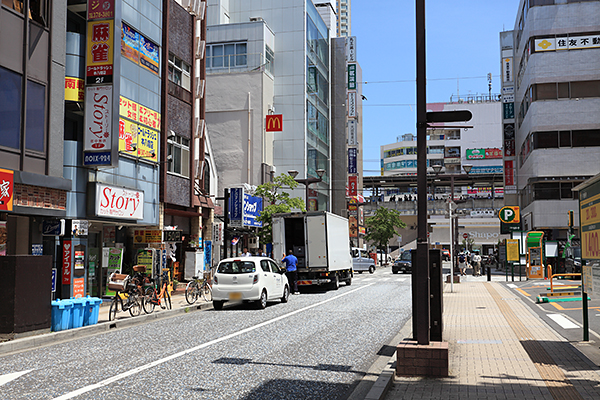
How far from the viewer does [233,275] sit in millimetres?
18312

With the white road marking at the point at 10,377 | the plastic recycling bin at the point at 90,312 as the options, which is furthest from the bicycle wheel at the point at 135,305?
the white road marking at the point at 10,377

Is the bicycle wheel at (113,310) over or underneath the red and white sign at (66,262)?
underneath

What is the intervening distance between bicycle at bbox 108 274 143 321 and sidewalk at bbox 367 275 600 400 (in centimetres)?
805

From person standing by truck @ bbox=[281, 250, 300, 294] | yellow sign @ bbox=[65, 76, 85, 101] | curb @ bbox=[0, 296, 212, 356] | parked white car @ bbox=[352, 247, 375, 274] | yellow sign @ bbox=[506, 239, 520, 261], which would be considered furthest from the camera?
parked white car @ bbox=[352, 247, 375, 274]

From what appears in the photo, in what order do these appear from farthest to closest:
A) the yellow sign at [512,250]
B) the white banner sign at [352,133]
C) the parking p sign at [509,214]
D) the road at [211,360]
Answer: the white banner sign at [352,133], the parking p sign at [509,214], the yellow sign at [512,250], the road at [211,360]

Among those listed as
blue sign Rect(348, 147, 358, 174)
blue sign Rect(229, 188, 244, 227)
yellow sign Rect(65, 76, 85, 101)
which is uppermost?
blue sign Rect(348, 147, 358, 174)

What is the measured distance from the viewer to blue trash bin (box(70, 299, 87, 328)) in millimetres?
13366

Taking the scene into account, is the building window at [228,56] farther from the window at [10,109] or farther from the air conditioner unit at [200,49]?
the window at [10,109]

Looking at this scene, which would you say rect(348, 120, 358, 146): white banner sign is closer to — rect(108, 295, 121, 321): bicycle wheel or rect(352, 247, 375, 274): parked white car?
rect(352, 247, 375, 274): parked white car

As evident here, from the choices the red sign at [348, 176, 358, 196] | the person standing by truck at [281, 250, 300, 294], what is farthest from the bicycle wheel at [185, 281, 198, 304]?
the red sign at [348, 176, 358, 196]

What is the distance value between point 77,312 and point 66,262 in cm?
507

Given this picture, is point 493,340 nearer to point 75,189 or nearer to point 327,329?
point 327,329

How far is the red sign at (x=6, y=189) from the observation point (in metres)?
14.4

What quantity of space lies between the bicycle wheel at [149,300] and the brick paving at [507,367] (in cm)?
803
